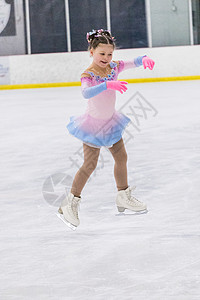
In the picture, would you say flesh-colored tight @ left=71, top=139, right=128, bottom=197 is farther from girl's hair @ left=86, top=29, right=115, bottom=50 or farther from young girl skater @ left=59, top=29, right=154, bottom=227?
girl's hair @ left=86, top=29, right=115, bottom=50

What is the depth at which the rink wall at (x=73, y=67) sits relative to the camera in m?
13.8

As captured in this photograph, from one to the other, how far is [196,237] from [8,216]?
3.53 ft

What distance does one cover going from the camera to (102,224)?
124 inches

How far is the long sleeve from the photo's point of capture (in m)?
2.62

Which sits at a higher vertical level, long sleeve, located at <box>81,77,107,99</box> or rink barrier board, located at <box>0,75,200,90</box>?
rink barrier board, located at <box>0,75,200,90</box>

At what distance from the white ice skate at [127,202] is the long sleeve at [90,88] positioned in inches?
25.4

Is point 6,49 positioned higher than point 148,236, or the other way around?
point 6,49

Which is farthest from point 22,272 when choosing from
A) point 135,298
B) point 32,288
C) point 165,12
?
point 165,12

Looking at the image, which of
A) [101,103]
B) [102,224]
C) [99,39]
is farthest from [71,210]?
[99,39]

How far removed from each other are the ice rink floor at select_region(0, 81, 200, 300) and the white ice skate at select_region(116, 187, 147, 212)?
55 millimetres

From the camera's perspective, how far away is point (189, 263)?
2480mm

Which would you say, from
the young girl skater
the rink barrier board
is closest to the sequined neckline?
the young girl skater

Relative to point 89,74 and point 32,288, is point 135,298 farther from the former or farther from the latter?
point 89,74

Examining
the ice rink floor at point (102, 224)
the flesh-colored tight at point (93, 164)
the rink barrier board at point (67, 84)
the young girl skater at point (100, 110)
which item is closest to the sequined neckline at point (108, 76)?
the young girl skater at point (100, 110)
